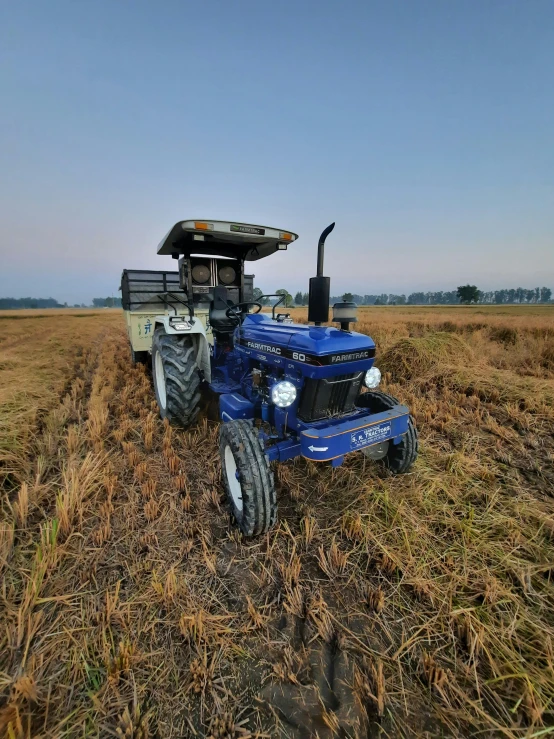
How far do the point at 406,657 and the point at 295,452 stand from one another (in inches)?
48.4

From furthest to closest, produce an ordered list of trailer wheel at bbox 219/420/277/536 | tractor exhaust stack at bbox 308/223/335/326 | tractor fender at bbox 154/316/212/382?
tractor fender at bbox 154/316/212/382
tractor exhaust stack at bbox 308/223/335/326
trailer wheel at bbox 219/420/277/536

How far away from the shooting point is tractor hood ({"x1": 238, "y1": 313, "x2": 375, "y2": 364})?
2.34 m

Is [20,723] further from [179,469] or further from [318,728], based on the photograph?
[179,469]

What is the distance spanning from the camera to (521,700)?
1.33 meters

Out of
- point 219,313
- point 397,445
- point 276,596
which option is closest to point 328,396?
point 397,445

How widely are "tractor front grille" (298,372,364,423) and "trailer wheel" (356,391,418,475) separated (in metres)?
0.31

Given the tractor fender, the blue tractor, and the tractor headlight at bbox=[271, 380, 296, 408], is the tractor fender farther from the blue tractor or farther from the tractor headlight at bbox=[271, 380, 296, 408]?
the tractor headlight at bbox=[271, 380, 296, 408]

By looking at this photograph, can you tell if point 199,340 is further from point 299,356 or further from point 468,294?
point 468,294

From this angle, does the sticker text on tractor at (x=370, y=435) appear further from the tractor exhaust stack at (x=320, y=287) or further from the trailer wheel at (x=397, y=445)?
the tractor exhaust stack at (x=320, y=287)

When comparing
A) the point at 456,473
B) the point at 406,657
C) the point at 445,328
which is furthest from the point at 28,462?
the point at 445,328

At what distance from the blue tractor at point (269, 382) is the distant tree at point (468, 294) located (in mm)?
78469

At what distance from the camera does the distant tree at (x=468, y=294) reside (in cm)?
6906

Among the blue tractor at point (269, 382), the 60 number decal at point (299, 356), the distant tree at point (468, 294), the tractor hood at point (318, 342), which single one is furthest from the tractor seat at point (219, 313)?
the distant tree at point (468, 294)

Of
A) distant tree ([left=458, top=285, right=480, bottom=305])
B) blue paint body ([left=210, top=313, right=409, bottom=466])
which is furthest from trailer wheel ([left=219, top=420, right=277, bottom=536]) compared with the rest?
distant tree ([left=458, top=285, right=480, bottom=305])
